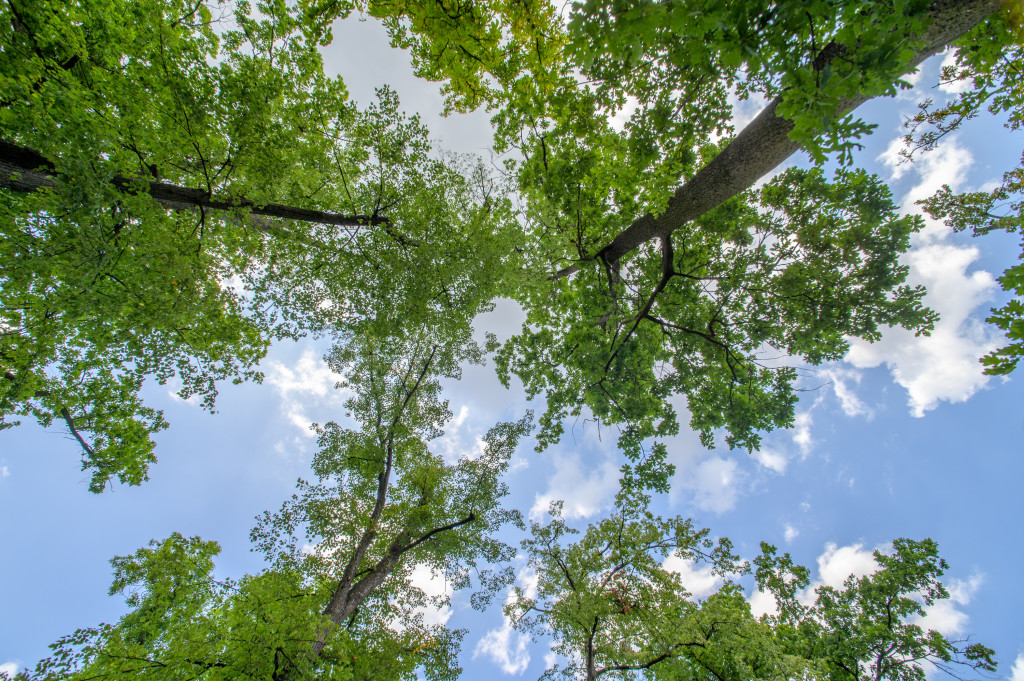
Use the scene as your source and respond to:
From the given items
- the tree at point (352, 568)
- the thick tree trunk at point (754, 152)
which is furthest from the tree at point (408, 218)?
the tree at point (352, 568)

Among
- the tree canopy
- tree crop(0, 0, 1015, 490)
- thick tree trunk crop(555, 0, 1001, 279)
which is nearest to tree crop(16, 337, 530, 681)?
the tree canopy

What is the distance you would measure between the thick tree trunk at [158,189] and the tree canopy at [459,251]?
0.17 ft

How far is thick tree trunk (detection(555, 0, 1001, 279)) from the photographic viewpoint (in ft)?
11.4

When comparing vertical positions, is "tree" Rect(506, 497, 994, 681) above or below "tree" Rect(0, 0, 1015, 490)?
below

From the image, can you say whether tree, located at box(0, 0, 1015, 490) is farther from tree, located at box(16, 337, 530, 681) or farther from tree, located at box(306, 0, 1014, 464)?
tree, located at box(16, 337, 530, 681)

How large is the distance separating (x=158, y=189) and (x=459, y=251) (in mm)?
5928

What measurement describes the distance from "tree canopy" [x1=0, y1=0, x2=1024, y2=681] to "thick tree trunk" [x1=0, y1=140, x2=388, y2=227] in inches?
2.0

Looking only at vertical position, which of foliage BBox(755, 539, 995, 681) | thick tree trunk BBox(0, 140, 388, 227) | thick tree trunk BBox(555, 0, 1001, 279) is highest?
thick tree trunk BBox(0, 140, 388, 227)

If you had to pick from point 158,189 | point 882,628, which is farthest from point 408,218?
point 882,628

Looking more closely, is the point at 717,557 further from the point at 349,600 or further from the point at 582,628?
the point at 349,600

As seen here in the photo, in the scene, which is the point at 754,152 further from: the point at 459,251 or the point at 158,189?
the point at 158,189

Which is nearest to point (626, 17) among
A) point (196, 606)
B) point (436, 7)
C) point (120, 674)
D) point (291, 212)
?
point (436, 7)

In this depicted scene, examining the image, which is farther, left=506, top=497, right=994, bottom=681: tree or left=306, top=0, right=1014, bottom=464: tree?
Answer: left=506, top=497, right=994, bottom=681: tree

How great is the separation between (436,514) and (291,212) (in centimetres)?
1074
